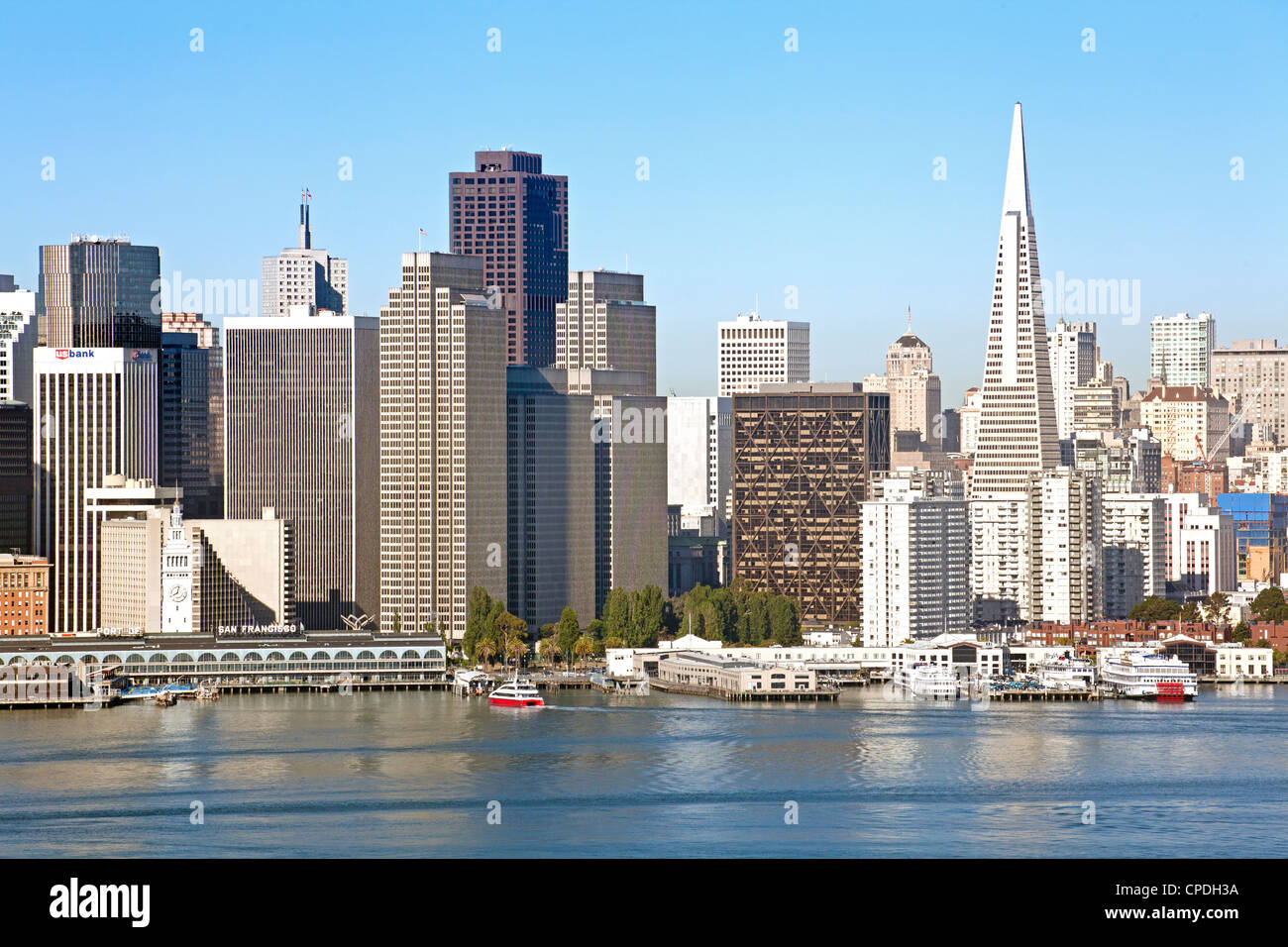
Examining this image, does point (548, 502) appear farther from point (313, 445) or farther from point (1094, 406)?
point (1094, 406)

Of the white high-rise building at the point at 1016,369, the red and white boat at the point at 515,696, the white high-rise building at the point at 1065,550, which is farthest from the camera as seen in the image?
the white high-rise building at the point at 1016,369

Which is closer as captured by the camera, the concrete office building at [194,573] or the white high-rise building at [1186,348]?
the concrete office building at [194,573]

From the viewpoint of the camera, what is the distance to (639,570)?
239 ft

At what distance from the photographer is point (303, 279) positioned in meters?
119

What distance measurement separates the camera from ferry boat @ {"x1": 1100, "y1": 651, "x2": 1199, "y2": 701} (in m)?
55.1

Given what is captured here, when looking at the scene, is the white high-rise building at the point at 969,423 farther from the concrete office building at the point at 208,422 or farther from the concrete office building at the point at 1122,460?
the concrete office building at the point at 208,422

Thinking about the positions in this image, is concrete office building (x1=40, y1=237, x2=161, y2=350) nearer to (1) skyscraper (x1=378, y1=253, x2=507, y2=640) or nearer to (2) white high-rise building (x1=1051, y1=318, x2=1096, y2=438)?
(1) skyscraper (x1=378, y1=253, x2=507, y2=640)

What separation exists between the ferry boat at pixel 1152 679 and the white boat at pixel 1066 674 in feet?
2.50

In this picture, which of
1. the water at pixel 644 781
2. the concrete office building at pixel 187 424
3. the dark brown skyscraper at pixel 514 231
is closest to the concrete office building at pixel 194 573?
the concrete office building at pixel 187 424

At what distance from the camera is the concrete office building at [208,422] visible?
77188 millimetres

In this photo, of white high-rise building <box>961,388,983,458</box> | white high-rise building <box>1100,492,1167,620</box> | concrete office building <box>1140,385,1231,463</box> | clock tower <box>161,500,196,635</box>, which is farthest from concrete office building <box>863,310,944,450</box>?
clock tower <box>161,500,196,635</box>
